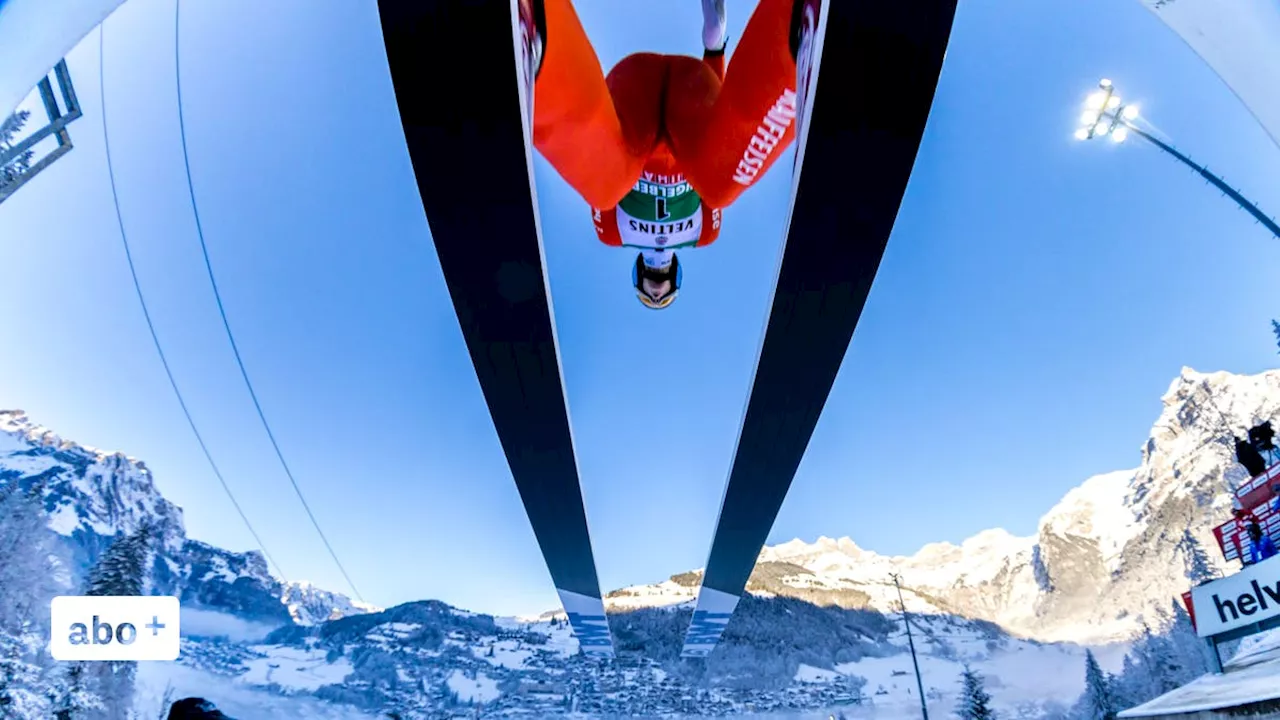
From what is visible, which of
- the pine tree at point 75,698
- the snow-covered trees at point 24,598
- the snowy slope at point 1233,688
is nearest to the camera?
the snowy slope at point 1233,688

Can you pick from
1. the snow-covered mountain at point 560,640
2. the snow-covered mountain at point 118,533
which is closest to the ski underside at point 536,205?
the snow-covered mountain at point 560,640

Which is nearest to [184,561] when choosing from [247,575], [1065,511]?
[247,575]

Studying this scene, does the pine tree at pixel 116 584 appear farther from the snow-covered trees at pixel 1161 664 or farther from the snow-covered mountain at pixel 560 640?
the snow-covered trees at pixel 1161 664

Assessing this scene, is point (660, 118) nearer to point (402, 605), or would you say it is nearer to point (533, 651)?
point (533, 651)

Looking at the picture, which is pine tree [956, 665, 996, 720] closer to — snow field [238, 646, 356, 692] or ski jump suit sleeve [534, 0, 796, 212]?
ski jump suit sleeve [534, 0, 796, 212]

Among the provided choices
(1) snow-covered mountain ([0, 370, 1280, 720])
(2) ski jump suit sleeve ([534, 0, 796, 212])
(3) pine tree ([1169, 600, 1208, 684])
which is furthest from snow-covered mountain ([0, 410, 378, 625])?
(3) pine tree ([1169, 600, 1208, 684])

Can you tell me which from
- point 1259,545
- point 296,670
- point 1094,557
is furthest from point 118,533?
point 1094,557

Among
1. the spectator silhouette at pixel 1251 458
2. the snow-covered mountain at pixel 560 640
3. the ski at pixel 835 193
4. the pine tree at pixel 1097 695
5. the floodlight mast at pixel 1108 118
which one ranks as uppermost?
the floodlight mast at pixel 1108 118
